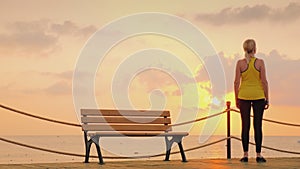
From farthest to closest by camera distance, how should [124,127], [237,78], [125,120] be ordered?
[125,120]
[124,127]
[237,78]

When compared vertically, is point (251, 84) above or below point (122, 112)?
above

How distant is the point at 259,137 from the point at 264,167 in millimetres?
870

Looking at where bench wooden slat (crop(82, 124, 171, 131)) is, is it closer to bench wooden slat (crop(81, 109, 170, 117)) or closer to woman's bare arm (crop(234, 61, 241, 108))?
bench wooden slat (crop(81, 109, 170, 117))

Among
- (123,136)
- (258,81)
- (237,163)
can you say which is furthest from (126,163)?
(258,81)

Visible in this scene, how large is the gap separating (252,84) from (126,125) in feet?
8.07

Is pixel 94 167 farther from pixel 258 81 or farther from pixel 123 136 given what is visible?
pixel 258 81

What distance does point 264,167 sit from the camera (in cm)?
1094

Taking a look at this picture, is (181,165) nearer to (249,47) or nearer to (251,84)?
(251,84)

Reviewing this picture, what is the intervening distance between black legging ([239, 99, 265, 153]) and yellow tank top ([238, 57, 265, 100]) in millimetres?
111

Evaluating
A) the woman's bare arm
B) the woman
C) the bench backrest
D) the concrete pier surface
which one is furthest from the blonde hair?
the bench backrest

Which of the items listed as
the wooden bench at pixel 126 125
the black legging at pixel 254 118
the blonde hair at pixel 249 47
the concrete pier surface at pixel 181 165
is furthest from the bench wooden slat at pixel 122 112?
the blonde hair at pixel 249 47

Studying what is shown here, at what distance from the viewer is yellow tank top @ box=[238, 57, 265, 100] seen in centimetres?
1139

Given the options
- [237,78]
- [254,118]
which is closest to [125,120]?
[237,78]

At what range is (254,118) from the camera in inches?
456
